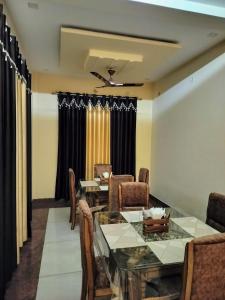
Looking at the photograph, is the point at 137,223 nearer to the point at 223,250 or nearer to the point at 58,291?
the point at 223,250

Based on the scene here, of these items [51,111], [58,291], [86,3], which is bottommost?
[58,291]

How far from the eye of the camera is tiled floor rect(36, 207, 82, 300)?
2.29 meters

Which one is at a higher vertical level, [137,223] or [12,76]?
[12,76]

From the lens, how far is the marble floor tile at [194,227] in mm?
1932

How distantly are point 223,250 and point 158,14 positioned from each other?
2.44 m

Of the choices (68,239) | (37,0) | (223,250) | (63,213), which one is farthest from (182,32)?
(63,213)

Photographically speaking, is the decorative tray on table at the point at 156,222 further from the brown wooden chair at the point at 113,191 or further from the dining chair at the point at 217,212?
the brown wooden chair at the point at 113,191

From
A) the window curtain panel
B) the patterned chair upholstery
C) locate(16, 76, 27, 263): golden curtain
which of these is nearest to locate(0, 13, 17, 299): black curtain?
the window curtain panel

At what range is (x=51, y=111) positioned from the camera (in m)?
5.34

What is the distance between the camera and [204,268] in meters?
1.30

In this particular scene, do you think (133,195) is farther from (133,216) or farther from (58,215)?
(58,215)

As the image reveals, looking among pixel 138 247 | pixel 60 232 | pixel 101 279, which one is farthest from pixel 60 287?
pixel 60 232

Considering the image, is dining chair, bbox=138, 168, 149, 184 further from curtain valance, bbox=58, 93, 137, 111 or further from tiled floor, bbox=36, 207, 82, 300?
curtain valance, bbox=58, 93, 137, 111

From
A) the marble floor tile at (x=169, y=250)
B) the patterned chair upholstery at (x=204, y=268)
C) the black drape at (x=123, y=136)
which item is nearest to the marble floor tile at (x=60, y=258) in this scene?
the marble floor tile at (x=169, y=250)
